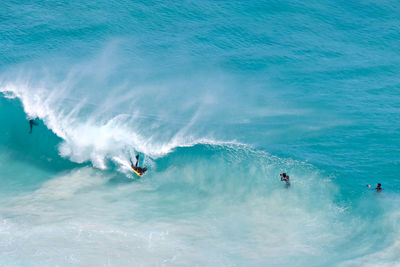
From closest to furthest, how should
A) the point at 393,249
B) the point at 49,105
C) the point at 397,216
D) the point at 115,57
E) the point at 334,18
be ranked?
1. the point at 393,249
2. the point at 397,216
3. the point at 49,105
4. the point at 115,57
5. the point at 334,18

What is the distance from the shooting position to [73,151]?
54125 mm

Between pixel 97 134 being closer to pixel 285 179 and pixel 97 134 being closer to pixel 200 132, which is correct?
pixel 200 132

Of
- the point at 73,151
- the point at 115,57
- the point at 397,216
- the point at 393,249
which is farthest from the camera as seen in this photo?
the point at 115,57

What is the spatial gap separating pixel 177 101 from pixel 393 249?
3087 cm

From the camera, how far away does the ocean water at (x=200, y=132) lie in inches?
1757

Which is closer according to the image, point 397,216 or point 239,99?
point 397,216

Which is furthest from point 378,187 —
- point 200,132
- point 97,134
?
point 97,134

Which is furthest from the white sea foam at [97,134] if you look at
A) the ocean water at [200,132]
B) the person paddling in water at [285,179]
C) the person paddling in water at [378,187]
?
the person paddling in water at [378,187]

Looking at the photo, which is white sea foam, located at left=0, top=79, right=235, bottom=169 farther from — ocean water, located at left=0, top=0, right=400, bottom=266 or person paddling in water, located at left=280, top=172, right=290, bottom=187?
person paddling in water, located at left=280, top=172, right=290, bottom=187

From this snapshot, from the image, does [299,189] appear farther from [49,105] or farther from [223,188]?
[49,105]

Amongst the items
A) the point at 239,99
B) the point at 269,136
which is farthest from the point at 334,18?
the point at 269,136

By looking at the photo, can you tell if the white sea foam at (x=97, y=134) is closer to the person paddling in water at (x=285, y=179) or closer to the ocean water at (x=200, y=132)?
the ocean water at (x=200, y=132)

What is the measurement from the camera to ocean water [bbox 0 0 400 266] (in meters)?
44.6

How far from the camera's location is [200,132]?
5641cm
